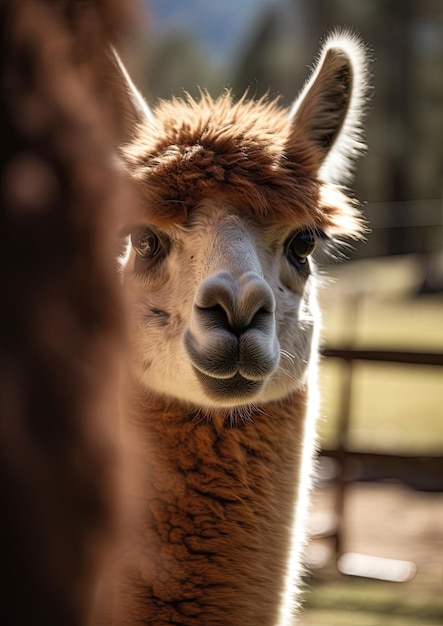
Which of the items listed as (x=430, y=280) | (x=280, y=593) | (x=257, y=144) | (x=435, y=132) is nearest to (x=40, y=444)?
(x=280, y=593)

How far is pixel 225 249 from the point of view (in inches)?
102

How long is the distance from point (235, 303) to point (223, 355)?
16 cm

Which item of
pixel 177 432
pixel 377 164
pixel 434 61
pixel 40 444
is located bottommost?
pixel 40 444

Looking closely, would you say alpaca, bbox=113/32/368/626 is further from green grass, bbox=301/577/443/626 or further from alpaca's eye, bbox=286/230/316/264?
green grass, bbox=301/577/443/626

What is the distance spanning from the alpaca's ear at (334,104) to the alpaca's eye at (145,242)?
721 mm

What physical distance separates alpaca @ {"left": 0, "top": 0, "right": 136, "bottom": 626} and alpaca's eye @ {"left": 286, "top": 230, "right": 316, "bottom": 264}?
2214mm

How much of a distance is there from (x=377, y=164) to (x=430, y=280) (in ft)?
30.1

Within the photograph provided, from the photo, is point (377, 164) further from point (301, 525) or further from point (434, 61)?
point (301, 525)

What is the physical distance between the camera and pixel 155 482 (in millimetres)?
2584

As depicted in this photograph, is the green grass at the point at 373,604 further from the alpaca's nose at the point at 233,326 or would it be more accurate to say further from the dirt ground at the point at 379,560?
the alpaca's nose at the point at 233,326

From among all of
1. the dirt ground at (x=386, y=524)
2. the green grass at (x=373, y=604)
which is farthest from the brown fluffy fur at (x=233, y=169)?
the dirt ground at (x=386, y=524)

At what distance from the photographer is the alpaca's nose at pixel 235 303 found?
2373 millimetres

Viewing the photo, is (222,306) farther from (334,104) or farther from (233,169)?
(334,104)

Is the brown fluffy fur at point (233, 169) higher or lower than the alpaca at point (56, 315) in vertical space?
higher
